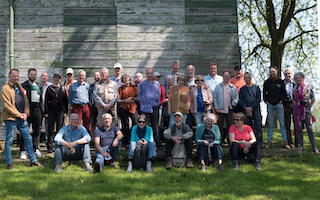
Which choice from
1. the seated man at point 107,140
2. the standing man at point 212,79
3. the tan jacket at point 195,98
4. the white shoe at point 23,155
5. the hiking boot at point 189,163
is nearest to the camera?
the seated man at point 107,140

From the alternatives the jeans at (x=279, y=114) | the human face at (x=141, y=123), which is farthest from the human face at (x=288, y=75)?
the human face at (x=141, y=123)

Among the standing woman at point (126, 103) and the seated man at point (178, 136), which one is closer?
the seated man at point (178, 136)

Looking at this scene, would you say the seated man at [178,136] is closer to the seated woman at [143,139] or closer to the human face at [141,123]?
the seated woman at [143,139]

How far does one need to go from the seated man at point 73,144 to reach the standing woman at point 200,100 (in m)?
2.39

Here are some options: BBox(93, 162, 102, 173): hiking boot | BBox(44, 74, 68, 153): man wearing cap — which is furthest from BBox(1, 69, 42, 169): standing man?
BBox(93, 162, 102, 173): hiking boot

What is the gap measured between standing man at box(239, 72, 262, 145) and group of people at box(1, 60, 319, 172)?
0.9 inches

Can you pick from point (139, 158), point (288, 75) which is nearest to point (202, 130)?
point (139, 158)

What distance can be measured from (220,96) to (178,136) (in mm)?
1486

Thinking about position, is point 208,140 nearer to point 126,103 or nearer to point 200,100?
point 200,100

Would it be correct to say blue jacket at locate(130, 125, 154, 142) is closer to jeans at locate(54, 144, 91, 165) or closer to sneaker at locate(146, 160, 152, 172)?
sneaker at locate(146, 160, 152, 172)

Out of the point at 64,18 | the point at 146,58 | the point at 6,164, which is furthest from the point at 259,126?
the point at 64,18

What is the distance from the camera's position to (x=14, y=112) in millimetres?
7516

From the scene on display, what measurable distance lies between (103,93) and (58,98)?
106 cm

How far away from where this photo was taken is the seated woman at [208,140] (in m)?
8.05
